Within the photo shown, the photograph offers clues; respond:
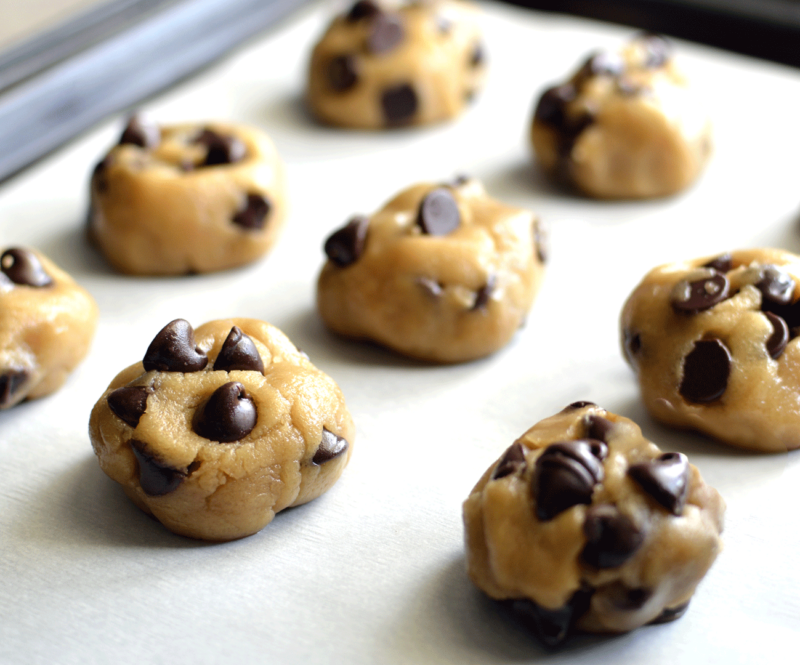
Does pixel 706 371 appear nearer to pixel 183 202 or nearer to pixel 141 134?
pixel 183 202

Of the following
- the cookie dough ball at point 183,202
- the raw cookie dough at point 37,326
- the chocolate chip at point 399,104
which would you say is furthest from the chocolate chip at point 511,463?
the chocolate chip at point 399,104

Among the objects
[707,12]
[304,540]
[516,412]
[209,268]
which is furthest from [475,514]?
[707,12]

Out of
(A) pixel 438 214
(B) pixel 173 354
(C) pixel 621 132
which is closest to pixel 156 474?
(B) pixel 173 354

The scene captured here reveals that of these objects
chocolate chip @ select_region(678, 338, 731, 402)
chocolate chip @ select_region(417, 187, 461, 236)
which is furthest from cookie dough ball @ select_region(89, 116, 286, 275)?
chocolate chip @ select_region(678, 338, 731, 402)

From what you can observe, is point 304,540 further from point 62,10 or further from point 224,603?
point 62,10

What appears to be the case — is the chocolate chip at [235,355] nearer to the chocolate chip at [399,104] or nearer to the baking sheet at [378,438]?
the baking sheet at [378,438]

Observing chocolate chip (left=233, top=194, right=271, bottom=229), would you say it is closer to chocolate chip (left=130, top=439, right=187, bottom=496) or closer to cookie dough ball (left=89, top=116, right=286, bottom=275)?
cookie dough ball (left=89, top=116, right=286, bottom=275)

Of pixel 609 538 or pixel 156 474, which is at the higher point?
pixel 609 538
